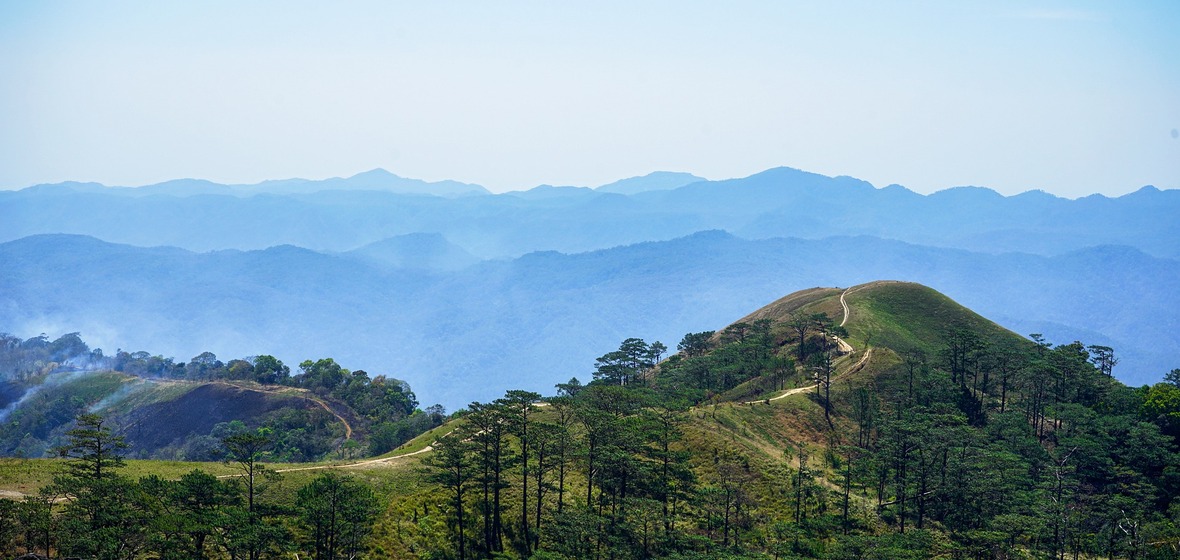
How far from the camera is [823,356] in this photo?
97.1 meters

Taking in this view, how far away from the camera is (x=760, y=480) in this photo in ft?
216

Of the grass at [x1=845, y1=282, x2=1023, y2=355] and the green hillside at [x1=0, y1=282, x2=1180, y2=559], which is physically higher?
the grass at [x1=845, y1=282, x2=1023, y2=355]

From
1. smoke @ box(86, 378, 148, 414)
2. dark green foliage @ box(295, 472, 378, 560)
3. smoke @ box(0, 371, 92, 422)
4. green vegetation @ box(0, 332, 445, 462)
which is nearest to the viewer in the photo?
dark green foliage @ box(295, 472, 378, 560)

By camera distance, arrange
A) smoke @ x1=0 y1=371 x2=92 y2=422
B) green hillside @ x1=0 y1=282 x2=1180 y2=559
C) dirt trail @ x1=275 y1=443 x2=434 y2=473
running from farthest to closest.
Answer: smoke @ x1=0 y1=371 x2=92 y2=422, dirt trail @ x1=275 y1=443 x2=434 y2=473, green hillside @ x1=0 y1=282 x2=1180 y2=559

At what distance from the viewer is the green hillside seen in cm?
5244

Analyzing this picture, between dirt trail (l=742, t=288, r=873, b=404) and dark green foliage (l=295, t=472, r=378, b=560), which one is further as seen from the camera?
dirt trail (l=742, t=288, r=873, b=404)

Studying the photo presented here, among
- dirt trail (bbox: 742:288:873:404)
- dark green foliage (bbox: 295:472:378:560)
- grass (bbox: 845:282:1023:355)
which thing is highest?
grass (bbox: 845:282:1023:355)

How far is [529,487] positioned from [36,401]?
6226 inches

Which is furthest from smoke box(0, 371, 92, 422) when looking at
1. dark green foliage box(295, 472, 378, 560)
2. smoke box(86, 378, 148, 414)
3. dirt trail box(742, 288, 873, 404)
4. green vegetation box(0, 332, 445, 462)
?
dirt trail box(742, 288, 873, 404)

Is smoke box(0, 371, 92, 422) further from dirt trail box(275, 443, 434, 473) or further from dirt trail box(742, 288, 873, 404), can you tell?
dirt trail box(742, 288, 873, 404)

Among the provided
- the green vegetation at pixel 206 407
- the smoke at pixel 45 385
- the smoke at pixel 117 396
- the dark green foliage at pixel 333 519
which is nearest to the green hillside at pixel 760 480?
the dark green foliage at pixel 333 519

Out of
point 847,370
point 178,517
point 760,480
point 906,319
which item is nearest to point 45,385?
point 178,517

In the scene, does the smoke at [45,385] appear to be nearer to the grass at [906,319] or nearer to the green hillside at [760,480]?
the green hillside at [760,480]

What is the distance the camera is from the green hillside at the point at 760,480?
52.4 meters
